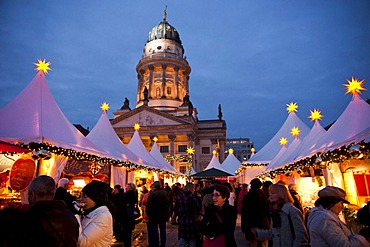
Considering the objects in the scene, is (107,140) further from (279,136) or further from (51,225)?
(279,136)

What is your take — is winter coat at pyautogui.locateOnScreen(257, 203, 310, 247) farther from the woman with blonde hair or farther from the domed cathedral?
the domed cathedral

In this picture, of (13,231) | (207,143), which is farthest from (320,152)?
(207,143)

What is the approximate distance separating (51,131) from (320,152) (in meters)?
8.81

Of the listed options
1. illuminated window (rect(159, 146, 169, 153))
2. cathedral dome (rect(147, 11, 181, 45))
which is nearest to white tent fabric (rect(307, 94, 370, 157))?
illuminated window (rect(159, 146, 169, 153))

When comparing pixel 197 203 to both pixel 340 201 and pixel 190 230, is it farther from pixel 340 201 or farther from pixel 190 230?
pixel 340 201

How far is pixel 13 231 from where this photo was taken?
1578mm

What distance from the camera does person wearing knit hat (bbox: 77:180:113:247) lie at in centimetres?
247

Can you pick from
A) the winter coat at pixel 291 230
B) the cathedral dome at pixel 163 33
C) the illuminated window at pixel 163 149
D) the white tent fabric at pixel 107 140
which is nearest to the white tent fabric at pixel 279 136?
the white tent fabric at pixel 107 140

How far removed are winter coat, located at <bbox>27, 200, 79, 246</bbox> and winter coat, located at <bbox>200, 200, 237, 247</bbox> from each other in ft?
6.25

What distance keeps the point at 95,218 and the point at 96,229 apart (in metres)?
Result: 0.11

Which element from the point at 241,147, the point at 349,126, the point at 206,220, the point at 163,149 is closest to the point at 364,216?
the point at 206,220

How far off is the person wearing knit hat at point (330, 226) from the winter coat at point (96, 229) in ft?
7.09

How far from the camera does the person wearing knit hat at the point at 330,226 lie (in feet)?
7.79

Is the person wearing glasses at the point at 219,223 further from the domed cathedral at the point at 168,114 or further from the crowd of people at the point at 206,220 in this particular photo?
the domed cathedral at the point at 168,114
